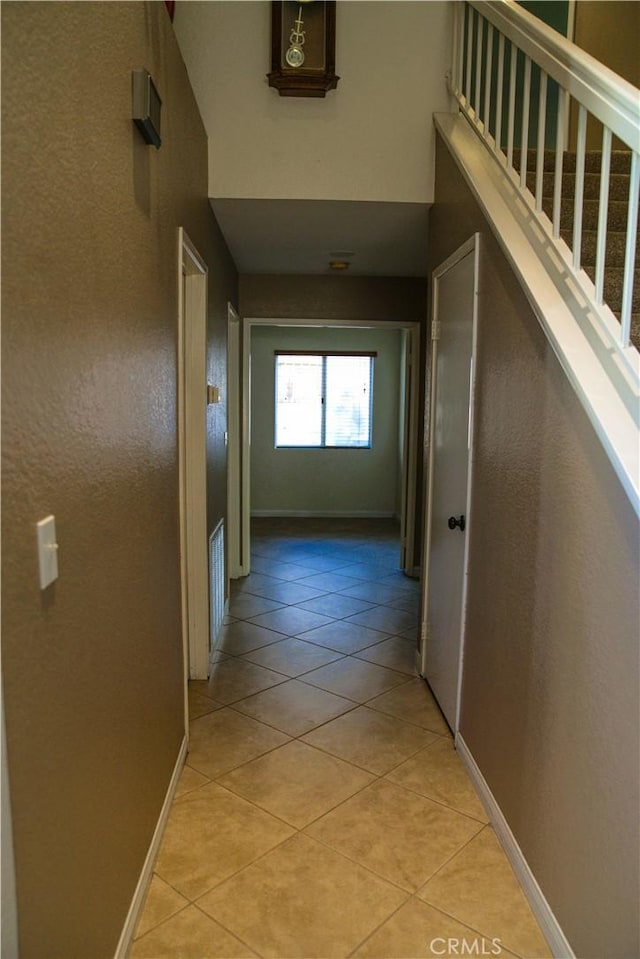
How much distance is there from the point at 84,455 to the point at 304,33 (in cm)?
253

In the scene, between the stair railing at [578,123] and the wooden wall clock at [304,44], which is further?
the wooden wall clock at [304,44]

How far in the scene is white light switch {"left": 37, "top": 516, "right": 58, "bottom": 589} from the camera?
109cm

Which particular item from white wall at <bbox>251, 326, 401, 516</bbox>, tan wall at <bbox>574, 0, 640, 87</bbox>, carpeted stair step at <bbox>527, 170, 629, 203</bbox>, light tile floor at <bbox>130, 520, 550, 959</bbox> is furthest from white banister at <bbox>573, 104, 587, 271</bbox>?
white wall at <bbox>251, 326, 401, 516</bbox>

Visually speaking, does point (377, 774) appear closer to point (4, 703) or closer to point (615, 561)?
point (615, 561)

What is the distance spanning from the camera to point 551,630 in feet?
5.85

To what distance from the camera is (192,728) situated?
2.92m

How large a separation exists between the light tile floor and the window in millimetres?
4243

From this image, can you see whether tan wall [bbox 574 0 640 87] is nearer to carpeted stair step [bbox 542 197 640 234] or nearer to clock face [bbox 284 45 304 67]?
carpeted stair step [bbox 542 197 640 234]

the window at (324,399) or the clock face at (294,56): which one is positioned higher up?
the clock face at (294,56)

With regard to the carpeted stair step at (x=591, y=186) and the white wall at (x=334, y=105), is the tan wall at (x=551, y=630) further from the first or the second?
the white wall at (x=334, y=105)

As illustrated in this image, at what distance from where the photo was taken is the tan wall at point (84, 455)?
1.03 metres

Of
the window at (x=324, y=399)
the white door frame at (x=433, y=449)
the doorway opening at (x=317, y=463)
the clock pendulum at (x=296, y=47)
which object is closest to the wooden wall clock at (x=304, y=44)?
the clock pendulum at (x=296, y=47)

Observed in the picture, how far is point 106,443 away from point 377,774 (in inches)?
70.2

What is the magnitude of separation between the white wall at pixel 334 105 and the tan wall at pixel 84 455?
0.97 m
